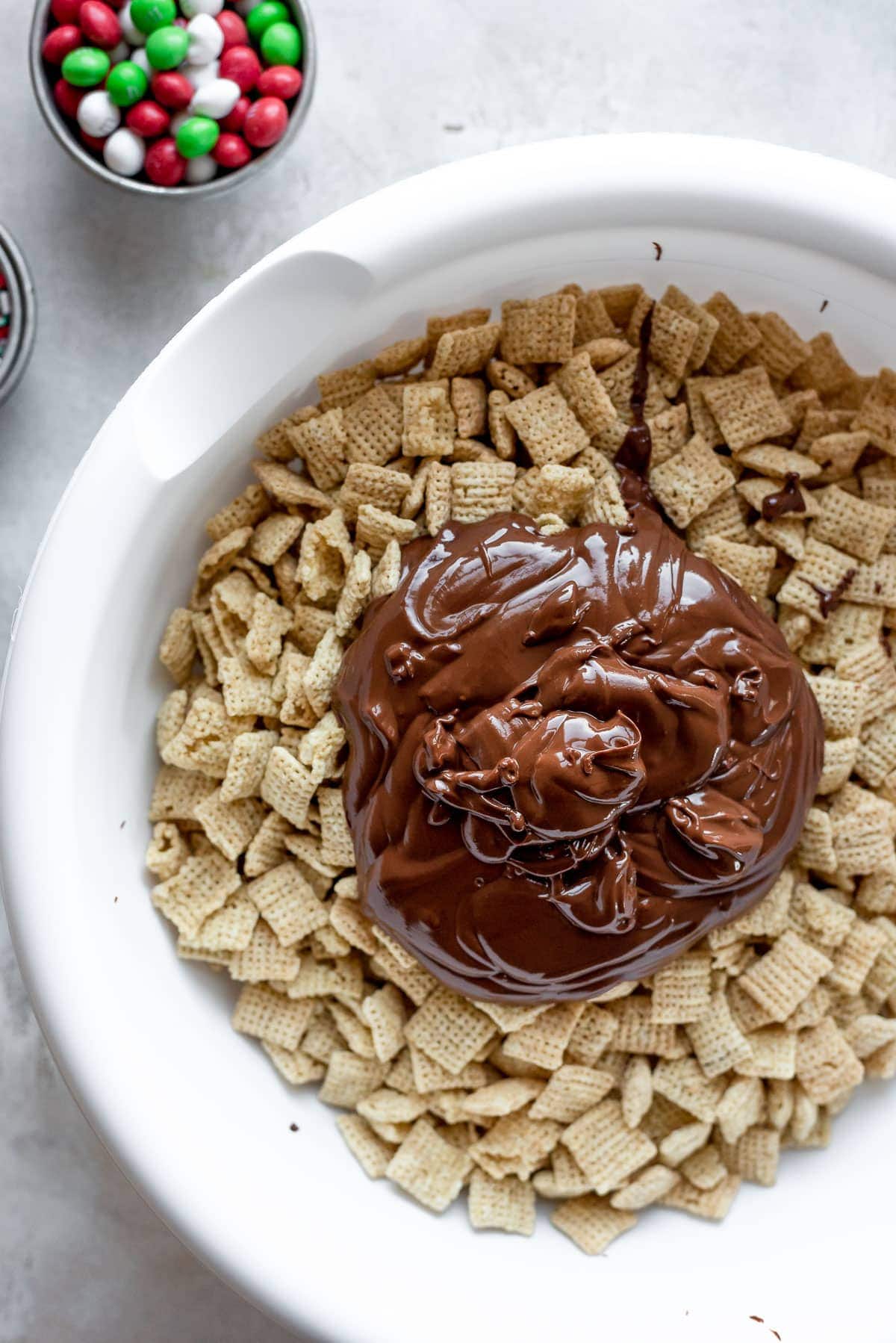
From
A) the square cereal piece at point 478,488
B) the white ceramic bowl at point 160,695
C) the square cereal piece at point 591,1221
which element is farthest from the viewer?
the square cereal piece at point 591,1221

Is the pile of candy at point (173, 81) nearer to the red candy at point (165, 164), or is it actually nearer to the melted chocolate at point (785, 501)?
the red candy at point (165, 164)

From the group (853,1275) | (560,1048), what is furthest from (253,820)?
(853,1275)

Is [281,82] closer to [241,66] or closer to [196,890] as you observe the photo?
[241,66]

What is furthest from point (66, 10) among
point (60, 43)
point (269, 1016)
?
point (269, 1016)

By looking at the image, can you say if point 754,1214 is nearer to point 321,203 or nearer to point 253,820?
point 253,820

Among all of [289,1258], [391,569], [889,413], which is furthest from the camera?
[889,413]

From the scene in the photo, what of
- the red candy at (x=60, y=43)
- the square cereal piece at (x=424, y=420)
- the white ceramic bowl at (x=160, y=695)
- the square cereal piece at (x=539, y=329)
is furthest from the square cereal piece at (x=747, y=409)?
the red candy at (x=60, y=43)

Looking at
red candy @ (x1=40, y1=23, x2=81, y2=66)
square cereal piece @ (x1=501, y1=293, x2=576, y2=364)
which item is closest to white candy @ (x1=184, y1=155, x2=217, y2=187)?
red candy @ (x1=40, y1=23, x2=81, y2=66)
